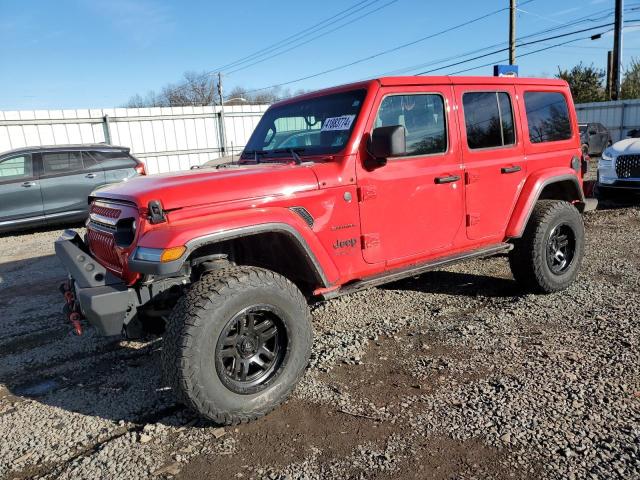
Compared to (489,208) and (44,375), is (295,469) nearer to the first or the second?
(44,375)

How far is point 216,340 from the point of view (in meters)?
2.76

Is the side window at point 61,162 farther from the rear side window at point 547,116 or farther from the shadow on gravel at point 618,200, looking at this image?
the shadow on gravel at point 618,200

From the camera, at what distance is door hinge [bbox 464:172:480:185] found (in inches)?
159

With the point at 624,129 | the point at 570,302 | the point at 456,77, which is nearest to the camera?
the point at 456,77

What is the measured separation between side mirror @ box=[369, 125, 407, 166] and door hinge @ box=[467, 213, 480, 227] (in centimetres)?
117

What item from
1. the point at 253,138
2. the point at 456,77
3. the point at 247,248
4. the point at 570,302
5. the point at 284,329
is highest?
the point at 456,77

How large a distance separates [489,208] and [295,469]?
2.79m

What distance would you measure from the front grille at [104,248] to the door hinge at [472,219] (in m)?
2.76

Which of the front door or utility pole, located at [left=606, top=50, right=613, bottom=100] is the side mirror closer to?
the front door

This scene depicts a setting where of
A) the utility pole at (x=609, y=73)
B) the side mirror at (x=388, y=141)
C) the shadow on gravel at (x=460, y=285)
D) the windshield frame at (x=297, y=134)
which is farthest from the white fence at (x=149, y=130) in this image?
the utility pole at (x=609, y=73)

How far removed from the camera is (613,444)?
8.23 ft

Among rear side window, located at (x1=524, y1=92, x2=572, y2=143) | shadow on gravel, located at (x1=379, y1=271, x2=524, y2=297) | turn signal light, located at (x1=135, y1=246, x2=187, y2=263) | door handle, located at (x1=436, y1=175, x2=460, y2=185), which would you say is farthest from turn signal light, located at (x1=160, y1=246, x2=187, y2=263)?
rear side window, located at (x1=524, y1=92, x2=572, y2=143)

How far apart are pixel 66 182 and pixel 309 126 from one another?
7.54m

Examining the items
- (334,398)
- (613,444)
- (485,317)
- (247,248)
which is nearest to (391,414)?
(334,398)
